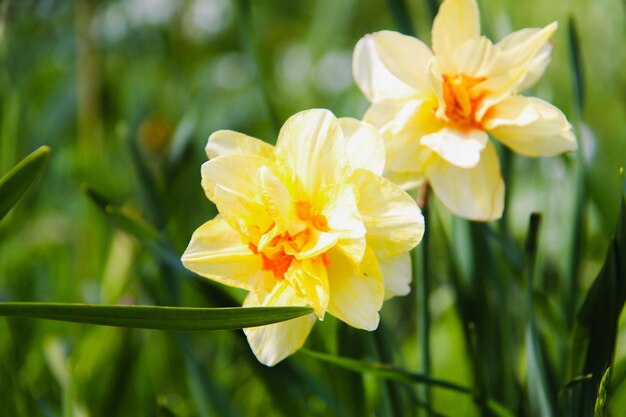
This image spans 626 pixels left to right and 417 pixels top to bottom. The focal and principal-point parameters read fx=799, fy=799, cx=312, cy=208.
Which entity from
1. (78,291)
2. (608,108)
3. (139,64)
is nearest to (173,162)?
(78,291)

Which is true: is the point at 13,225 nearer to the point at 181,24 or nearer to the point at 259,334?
the point at 259,334

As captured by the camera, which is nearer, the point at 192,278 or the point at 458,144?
the point at 458,144

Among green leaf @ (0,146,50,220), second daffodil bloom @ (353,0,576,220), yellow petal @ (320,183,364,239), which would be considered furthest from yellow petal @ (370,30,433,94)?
green leaf @ (0,146,50,220)

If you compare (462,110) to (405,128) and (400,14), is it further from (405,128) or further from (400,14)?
(400,14)

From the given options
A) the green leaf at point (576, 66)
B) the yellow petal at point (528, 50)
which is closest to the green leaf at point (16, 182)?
the yellow petal at point (528, 50)

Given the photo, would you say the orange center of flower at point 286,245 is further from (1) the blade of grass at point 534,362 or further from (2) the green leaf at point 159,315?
(1) the blade of grass at point 534,362

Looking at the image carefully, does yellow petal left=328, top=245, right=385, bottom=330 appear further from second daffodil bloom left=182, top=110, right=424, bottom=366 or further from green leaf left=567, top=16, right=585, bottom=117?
green leaf left=567, top=16, right=585, bottom=117

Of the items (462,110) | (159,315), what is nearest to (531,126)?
(462,110)
